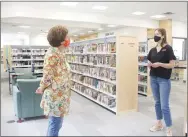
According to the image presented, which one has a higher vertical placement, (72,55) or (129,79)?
(72,55)

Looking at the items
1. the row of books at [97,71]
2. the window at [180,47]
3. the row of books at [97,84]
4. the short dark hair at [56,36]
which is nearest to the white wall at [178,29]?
the window at [180,47]

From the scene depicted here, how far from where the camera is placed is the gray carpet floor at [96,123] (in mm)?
3000

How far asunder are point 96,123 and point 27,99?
1274 mm

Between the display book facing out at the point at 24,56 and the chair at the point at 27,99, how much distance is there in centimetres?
506

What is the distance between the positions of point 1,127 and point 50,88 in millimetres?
1891

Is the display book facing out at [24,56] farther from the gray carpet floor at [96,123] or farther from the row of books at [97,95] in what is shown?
the gray carpet floor at [96,123]

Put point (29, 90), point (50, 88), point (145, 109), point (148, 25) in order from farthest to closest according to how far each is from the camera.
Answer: point (148, 25) → point (145, 109) → point (29, 90) → point (50, 88)

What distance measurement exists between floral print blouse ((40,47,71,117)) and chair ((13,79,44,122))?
1641 mm

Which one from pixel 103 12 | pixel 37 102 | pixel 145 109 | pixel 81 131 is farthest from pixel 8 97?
pixel 103 12

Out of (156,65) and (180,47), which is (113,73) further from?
(180,47)

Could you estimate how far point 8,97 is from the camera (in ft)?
17.9

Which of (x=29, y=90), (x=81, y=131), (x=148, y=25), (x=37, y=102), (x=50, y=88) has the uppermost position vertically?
(x=148, y=25)

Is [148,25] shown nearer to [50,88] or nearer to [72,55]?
[72,55]

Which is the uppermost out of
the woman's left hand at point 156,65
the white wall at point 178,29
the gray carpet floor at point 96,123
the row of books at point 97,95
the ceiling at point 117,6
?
the ceiling at point 117,6
